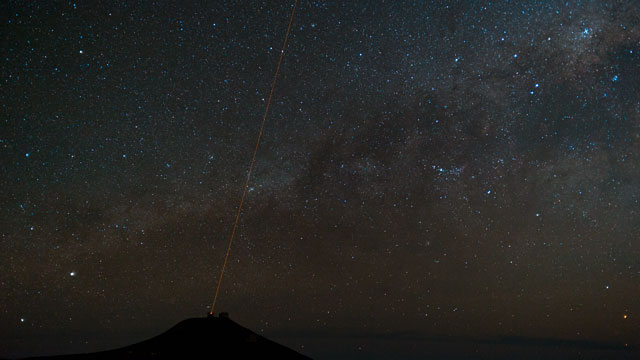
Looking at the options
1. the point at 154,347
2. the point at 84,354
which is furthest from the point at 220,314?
the point at 84,354

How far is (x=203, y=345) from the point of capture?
216 inches

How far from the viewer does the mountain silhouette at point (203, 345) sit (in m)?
5.31

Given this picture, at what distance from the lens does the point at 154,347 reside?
5.45m

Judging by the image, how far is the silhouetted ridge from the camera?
A: 5.32m

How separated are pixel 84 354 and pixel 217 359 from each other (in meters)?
1.44

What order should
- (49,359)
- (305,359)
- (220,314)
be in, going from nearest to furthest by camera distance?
1. (49,359)
2. (305,359)
3. (220,314)

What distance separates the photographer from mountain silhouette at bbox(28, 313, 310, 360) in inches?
209

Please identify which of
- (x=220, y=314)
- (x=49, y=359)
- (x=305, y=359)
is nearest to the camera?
(x=49, y=359)

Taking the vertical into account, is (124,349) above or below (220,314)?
below

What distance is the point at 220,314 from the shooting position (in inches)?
240

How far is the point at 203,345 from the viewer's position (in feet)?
18.0

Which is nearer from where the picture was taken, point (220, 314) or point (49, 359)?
point (49, 359)

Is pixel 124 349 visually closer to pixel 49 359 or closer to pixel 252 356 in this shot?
pixel 49 359

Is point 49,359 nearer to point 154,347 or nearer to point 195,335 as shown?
point 154,347
